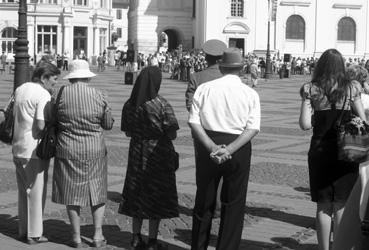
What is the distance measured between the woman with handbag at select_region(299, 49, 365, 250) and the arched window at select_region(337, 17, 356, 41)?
67172 mm

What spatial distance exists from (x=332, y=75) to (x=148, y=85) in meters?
1.65

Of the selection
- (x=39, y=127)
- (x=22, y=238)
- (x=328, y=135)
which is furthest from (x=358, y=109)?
(x=22, y=238)

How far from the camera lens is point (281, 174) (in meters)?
10.7

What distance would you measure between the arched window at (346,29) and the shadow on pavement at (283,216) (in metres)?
65.2

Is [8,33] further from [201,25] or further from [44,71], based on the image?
[44,71]

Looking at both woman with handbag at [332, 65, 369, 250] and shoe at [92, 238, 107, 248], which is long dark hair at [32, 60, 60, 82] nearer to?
shoe at [92, 238, 107, 248]

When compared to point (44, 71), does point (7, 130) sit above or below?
below

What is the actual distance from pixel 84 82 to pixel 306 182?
4.41 metres

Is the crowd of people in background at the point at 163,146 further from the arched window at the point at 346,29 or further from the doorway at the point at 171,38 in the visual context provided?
the doorway at the point at 171,38

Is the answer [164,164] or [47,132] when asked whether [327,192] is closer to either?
[164,164]

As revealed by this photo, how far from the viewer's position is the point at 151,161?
659cm

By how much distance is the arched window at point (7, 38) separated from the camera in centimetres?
6788

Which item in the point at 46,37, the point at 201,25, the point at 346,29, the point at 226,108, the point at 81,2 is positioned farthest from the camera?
the point at 346,29

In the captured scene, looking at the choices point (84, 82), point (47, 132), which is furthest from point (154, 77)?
point (47, 132)
